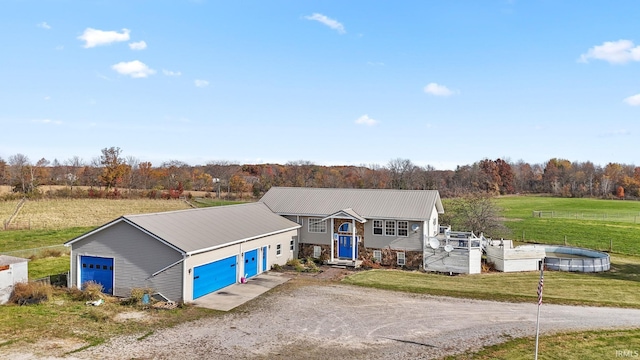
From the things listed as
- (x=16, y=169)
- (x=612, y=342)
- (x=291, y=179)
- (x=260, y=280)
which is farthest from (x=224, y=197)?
(x=612, y=342)

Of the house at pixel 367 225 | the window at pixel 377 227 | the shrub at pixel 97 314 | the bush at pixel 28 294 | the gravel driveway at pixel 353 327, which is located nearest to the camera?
the gravel driveway at pixel 353 327

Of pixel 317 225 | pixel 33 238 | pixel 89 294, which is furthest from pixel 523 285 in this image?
pixel 33 238

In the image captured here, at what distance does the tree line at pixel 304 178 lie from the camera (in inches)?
3147

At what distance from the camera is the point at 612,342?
1465cm

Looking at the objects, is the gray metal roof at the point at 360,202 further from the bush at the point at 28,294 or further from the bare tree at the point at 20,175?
the bare tree at the point at 20,175

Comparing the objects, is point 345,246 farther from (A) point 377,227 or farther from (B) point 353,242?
(A) point 377,227

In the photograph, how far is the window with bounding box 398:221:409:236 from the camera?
28.3 metres

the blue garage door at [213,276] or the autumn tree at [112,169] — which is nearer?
the blue garage door at [213,276]

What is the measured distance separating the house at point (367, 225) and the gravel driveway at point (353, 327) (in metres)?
7.78

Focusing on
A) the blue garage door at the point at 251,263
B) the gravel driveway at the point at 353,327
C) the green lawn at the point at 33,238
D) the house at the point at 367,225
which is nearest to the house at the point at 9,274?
the gravel driveway at the point at 353,327

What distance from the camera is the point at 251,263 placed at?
2453 cm

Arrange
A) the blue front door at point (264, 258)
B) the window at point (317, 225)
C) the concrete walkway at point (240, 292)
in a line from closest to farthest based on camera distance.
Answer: the concrete walkway at point (240, 292) → the blue front door at point (264, 258) → the window at point (317, 225)

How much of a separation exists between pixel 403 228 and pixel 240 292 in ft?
40.3

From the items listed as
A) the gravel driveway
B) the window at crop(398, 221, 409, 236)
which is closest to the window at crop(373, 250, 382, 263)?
the window at crop(398, 221, 409, 236)
